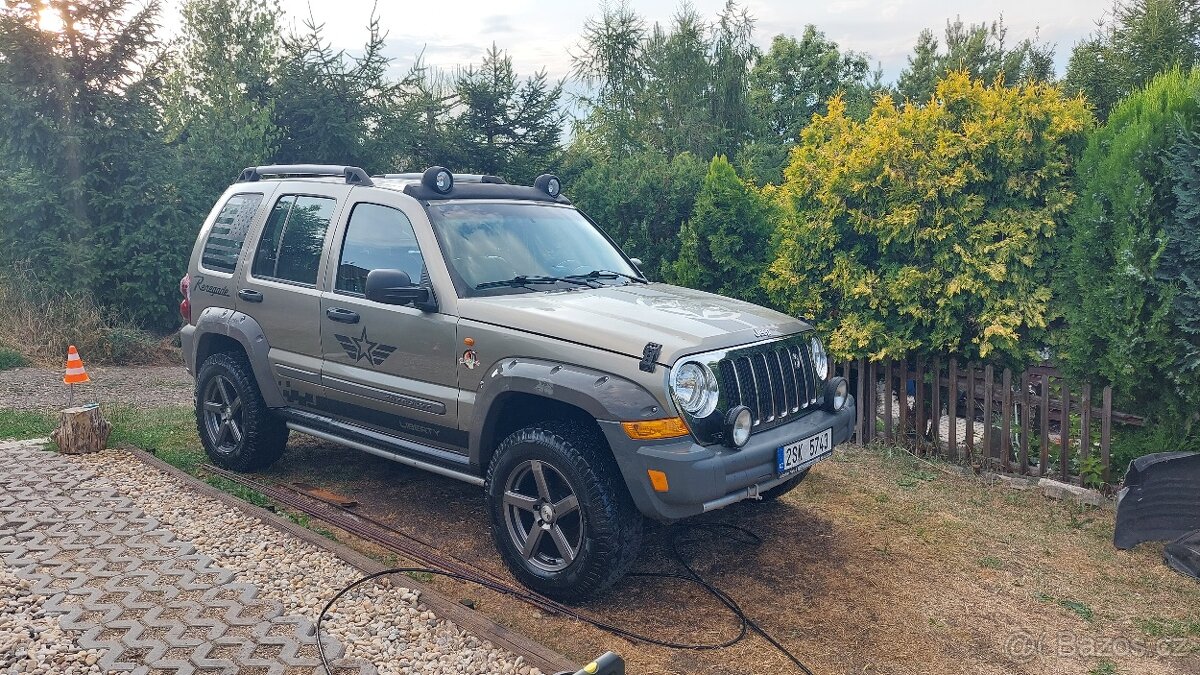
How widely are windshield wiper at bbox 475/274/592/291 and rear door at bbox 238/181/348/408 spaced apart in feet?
4.50

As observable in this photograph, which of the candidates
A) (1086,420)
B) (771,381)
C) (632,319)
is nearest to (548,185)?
(632,319)

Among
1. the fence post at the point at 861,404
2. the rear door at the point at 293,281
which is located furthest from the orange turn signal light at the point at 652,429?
the fence post at the point at 861,404

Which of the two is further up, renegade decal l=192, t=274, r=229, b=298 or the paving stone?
renegade decal l=192, t=274, r=229, b=298

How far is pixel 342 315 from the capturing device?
215 inches

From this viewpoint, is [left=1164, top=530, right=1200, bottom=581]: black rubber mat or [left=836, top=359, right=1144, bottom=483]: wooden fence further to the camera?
[left=836, top=359, right=1144, bottom=483]: wooden fence

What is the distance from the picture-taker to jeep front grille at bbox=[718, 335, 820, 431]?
4355 millimetres

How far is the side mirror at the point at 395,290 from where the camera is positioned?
4.73 meters

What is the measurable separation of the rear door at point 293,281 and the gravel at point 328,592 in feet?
3.33

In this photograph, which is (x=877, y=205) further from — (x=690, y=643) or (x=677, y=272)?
(x=690, y=643)

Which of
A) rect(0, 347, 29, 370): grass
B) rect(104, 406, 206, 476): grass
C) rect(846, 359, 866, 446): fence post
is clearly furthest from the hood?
rect(0, 347, 29, 370): grass

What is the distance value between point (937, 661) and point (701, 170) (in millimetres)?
7391

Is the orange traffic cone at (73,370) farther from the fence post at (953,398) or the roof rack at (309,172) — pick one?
the fence post at (953,398)

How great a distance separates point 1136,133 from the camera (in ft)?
19.3

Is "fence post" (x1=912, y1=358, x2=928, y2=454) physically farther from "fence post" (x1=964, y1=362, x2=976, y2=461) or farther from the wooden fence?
"fence post" (x1=964, y1=362, x2=976, y2=461)
